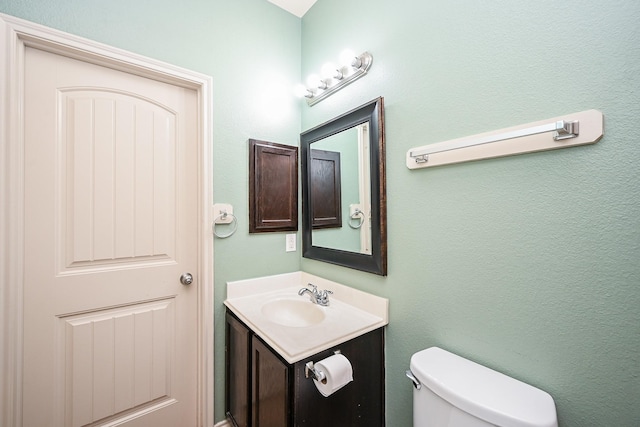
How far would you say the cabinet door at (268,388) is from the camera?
3.20ft

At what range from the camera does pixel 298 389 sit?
95 cm

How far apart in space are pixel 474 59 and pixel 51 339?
209 centimetres

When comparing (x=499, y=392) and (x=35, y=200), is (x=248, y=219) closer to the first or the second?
(x=35, y=200)

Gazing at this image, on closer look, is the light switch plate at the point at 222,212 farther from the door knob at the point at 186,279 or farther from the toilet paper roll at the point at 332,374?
the toilet paper roll at the point at 332,374

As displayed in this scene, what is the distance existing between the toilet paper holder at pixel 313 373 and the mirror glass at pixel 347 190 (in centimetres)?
50

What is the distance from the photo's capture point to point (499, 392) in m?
0.76

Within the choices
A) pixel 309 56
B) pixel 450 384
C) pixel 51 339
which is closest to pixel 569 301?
pixel 450 384

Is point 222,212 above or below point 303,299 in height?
above

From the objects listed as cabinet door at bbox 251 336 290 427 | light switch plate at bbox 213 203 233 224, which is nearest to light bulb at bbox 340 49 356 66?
light switch plate at bbox 213 203 233 224

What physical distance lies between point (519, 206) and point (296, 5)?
5.93ft

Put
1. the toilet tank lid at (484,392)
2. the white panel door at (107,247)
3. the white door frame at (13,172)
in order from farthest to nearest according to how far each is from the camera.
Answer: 1. the white panel door at (107,247)
2. the white door frame at (13,172)
3. the toilet tank lid at (484,392)

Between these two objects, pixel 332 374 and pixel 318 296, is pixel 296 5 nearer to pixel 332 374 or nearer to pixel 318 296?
pixel 318 296

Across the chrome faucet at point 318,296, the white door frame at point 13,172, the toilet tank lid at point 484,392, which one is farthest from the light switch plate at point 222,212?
the toilet tank lid at point 484,392

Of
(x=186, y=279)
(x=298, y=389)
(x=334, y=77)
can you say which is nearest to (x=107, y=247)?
(x=186, y=279)
